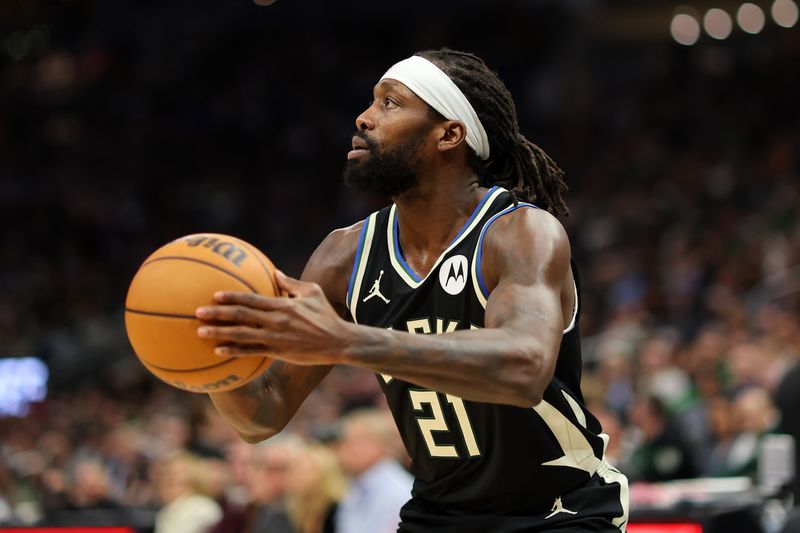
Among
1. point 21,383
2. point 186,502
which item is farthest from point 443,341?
point 21,383

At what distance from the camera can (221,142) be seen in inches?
841

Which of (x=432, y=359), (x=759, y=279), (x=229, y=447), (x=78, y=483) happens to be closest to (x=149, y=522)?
(x=229, y=447)

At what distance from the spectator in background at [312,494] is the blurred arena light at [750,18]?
55.1 feet

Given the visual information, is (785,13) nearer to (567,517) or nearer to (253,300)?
(567,517)

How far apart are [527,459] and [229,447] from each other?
7074mm

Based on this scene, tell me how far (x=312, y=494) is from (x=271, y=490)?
0.39 m

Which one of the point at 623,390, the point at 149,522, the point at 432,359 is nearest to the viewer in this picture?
the point at 432,359

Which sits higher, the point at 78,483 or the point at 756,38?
the point at 756,38

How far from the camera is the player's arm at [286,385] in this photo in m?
3.73

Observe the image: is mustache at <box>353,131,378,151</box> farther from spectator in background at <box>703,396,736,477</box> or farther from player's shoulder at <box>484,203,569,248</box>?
spectator in background at <box>703,396,736,477</box>

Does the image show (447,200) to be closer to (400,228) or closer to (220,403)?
(400,228)

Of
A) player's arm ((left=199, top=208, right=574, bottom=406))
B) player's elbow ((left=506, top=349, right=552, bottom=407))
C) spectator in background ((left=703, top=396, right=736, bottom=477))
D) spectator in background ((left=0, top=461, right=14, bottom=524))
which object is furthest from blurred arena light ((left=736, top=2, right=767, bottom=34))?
player's elbow ((left=506, top=349, right=552, bottom=407))

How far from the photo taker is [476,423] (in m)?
3.61

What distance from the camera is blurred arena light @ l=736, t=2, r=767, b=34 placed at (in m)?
21.5
